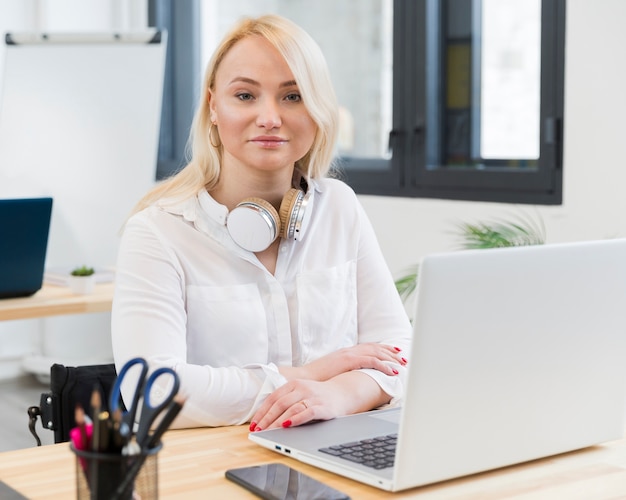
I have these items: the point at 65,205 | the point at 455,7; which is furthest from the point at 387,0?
the point at 65,205

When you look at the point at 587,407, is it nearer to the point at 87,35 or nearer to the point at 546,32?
the point at 546,32

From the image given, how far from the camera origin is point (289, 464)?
1385 mm

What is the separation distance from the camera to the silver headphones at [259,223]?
6.11 feet

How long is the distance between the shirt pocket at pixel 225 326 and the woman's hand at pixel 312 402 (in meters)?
0.21

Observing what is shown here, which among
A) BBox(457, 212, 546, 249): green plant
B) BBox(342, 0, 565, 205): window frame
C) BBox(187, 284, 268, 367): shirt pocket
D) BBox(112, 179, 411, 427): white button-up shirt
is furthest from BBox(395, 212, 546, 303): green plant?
BBox(187, 284, 268, 367): shirt pocket

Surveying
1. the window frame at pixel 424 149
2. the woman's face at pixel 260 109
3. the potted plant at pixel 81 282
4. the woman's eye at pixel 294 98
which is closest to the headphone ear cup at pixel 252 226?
the woman's face at pixel 260 109

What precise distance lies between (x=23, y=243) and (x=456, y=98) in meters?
1.92

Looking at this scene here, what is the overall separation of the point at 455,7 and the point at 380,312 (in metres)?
2.26

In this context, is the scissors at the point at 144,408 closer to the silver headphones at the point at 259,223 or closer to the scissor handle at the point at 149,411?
the scissor handle at the point at 149,411

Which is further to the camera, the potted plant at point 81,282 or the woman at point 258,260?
the potted plant at point 81,282

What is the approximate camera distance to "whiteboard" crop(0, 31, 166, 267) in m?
4.65

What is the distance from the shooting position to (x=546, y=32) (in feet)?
11.4

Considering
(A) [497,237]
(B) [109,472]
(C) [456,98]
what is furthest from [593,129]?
(B) [109,472]

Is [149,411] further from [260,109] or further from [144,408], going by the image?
[260,109]
